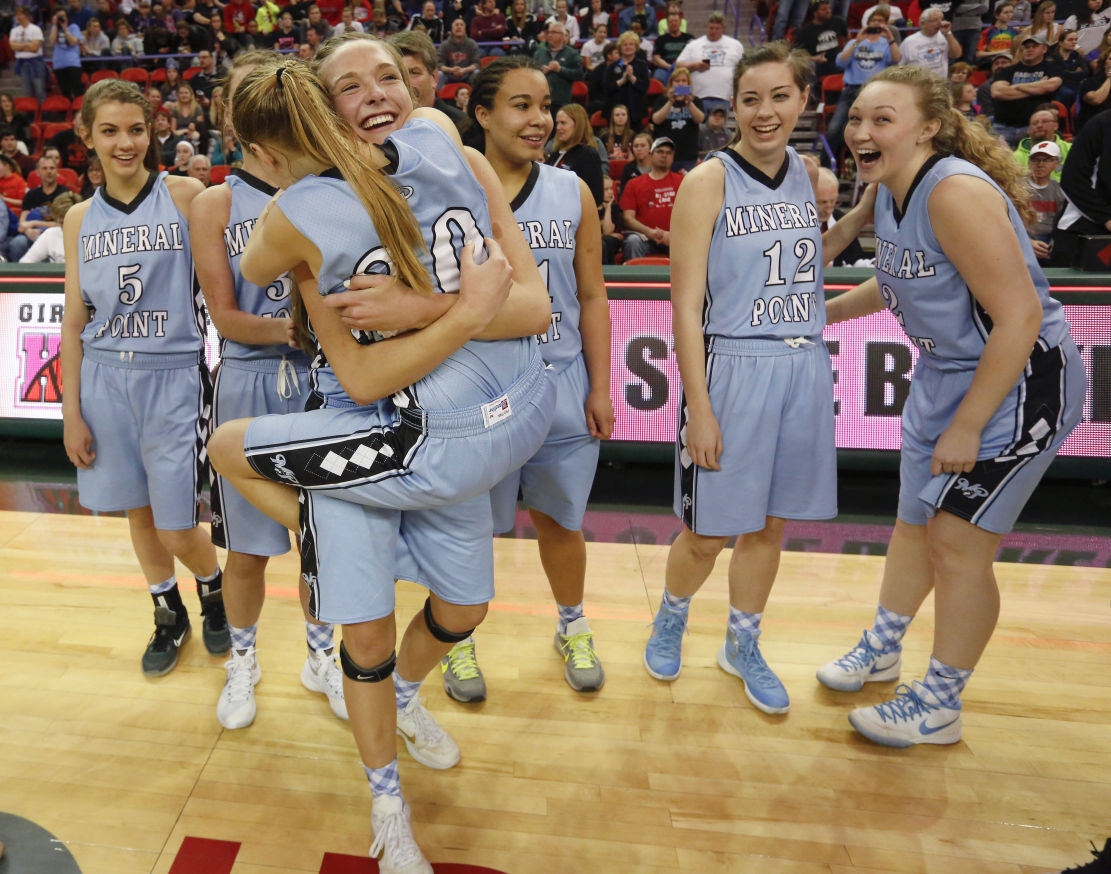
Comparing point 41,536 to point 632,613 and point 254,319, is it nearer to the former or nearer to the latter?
point 254,319

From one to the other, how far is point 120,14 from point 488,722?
A: 14177 mm

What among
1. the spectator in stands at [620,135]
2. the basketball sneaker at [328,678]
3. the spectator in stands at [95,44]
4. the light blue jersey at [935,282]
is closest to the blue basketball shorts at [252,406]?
the basketball sneaker at [328,678]

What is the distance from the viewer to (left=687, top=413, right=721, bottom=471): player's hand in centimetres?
259

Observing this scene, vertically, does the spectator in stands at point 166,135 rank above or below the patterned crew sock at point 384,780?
above

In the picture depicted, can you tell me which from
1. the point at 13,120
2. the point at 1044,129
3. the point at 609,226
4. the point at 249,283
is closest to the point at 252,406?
the point at 249,283

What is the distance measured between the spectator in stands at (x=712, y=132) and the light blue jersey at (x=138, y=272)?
7.21 m

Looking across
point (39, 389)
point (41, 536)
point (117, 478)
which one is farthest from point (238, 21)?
point (117, 478)

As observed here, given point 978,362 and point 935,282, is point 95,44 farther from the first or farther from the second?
point 978,362

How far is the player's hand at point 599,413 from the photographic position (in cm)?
274

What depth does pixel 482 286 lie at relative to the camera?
175cm

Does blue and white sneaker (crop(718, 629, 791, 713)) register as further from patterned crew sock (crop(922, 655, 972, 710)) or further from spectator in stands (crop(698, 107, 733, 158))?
spectator in stands (crop(698, 107, 733, 158))

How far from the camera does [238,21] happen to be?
12.4 metres

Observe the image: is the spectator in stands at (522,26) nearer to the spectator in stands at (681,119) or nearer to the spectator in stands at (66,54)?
the spectator in stands at (681,119)

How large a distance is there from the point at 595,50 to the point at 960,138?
9061mm
